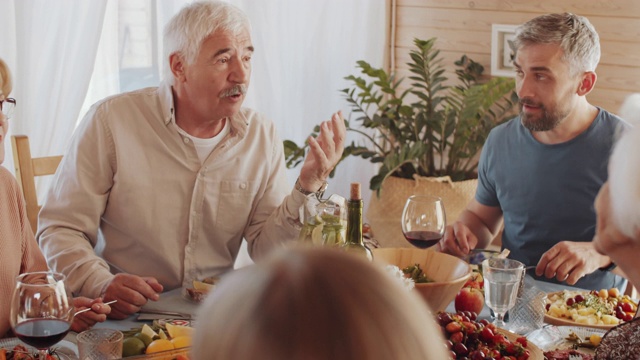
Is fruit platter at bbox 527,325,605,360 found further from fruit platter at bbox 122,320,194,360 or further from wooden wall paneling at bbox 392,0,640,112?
wooden wall paneling at bbox 392,0,640,112

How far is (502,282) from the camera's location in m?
1.70

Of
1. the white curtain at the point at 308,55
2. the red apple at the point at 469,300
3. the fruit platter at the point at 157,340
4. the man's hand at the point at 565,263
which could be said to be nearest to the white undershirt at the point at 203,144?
the fruit platter at the point at 157,340

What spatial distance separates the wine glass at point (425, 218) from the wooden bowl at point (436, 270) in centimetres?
4

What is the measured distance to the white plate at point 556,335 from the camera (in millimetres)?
1655

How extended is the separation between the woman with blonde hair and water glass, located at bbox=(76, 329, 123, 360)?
29cm

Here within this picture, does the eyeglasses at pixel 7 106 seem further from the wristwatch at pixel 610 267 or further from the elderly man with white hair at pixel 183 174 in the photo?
the wristwatch at pixel 610 267

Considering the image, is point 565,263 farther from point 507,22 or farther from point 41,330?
point 507,22

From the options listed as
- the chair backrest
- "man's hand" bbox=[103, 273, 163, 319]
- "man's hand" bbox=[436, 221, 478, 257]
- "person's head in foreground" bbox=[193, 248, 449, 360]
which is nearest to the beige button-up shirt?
the chair backrest

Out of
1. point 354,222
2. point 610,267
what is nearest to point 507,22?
point 610,267

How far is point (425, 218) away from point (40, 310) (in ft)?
3.13

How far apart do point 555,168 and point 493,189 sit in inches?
9.7

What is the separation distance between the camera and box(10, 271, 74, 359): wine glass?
4.43 feet

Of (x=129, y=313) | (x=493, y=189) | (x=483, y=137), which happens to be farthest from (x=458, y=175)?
(x=129, y=313)

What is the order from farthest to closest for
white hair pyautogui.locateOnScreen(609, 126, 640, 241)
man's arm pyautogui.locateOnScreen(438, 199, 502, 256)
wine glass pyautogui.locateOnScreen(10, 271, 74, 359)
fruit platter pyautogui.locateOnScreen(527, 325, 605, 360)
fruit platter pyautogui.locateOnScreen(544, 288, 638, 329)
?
1. man's arm pyautogui.locateOnScreen(438, 199, 502, 256)
2. fruit platter pyautogui.locateOnScreen(544, 288, 638, 329)
3. fruit platter pyautogui.locateOnScreen(527, 325, 605, 360)
4. wine glass pyautogui.locateOnScreen(10, 271, 74, 359)
5. white hair pyautogui.locateOnScreen(609, 126, 640, 241)
